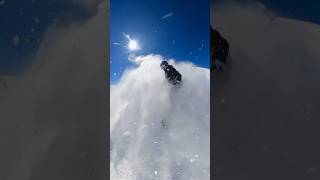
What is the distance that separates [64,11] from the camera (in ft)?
5.43

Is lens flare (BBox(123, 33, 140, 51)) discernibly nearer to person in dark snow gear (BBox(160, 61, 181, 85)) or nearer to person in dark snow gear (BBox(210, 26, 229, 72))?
person in dark snow gear (BBox(160, 61, 181, 85))

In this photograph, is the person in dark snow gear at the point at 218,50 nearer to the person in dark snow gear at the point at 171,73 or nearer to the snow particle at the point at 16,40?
the person in dark snow gear at the point at 171,73

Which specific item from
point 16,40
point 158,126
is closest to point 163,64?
point 158,126

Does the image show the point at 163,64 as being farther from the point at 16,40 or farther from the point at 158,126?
the point at 16,40

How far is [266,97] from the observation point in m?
1.68

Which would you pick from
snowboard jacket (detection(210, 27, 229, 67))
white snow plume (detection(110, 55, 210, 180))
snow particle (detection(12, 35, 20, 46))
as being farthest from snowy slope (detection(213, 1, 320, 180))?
snow particle (detection(12, 35, 20, 46))

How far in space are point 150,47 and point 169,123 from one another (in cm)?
46

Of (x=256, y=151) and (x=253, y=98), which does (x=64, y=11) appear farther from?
(x=256, y=151)

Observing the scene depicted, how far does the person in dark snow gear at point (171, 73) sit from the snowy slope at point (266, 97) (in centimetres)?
33

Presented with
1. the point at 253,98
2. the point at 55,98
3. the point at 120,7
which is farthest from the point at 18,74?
the point at 253,98

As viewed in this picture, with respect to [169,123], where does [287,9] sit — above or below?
above

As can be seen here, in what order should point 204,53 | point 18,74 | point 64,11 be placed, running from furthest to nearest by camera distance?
point 204,53 → point 64,11 → point 18,74

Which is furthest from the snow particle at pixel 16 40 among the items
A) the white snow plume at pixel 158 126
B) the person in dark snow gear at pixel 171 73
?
the person in dark snow gear at pixel 171 73

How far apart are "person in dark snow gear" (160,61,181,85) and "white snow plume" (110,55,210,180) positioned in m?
0.03
